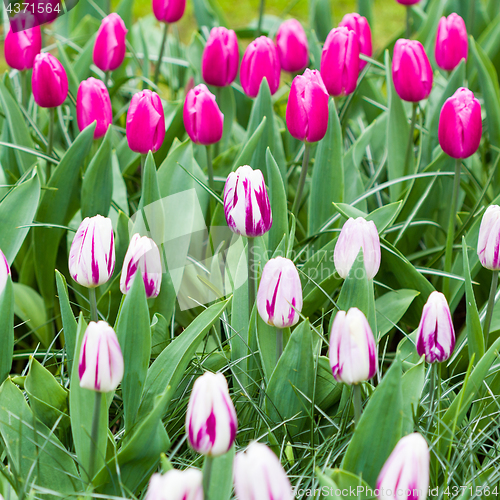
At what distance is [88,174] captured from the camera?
49.8 inches

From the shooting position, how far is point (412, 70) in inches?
50.9

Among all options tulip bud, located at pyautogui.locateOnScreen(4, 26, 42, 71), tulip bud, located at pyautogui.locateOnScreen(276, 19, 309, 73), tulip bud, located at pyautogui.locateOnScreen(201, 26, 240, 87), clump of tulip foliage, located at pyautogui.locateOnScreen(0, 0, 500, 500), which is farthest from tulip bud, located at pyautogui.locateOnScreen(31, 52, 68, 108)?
tulip bud, located at pyautogui.locateOnScreen(276, 19, 309, 73)

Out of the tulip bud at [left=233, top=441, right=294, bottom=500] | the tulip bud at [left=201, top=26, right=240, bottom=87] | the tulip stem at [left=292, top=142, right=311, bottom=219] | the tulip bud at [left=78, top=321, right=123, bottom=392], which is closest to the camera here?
the tulip bud at [left=233, top=441, right=294, bottom=500]

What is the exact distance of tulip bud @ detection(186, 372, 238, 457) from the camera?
60cm

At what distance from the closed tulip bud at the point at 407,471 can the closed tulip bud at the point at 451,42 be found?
1.24 metres

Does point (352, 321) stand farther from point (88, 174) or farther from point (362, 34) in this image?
point (362, 34)

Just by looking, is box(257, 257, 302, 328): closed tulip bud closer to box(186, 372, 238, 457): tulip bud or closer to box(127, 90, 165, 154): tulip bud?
box(186, 372, 238, 457): tulip bud

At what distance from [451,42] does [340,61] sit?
0.43 metres

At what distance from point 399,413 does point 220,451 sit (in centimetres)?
26

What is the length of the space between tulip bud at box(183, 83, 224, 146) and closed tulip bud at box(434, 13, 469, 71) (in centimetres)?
70

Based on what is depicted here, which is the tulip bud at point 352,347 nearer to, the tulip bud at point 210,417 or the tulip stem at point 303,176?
the tulip bud at point 210,417

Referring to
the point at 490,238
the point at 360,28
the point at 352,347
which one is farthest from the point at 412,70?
the point at 352,347

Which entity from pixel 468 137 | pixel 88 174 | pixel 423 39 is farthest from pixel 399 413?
pixel 423 39

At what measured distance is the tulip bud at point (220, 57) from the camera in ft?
4.55
